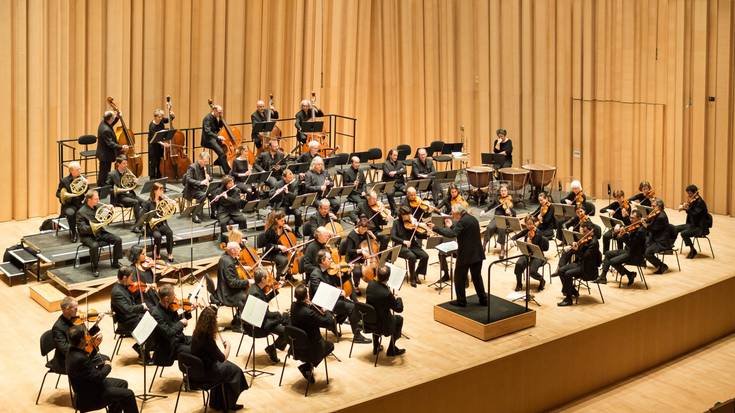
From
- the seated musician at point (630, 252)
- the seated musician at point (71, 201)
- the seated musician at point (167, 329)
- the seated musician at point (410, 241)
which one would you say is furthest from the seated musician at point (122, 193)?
the seated musician at point (630, 252)

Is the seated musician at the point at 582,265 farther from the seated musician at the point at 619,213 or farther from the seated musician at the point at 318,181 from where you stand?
the seated musician at the point at 318,181

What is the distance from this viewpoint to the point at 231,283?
9758 mm

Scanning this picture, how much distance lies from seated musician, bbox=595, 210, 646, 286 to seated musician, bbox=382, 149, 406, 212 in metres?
3.42

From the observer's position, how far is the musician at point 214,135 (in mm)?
14211

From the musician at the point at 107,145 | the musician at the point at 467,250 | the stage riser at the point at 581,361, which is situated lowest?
the stage riser at the point at 581,361

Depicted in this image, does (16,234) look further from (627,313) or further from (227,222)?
(627,313)

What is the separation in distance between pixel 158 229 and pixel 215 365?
410 centimetres

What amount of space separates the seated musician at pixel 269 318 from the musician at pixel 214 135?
16.8 ft

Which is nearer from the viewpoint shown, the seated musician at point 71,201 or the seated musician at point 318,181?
the seated musician at point 71,201

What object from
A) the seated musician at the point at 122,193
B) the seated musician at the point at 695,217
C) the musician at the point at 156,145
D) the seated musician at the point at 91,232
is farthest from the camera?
the musician at the point at 156,145

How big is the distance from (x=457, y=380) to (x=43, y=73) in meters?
8.91

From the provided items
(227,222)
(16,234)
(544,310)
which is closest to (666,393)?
(544,310)

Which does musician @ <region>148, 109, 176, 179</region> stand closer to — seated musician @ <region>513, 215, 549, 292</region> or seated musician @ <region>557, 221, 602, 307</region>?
seated musician @ <region>513, 215, 549, 292</region>

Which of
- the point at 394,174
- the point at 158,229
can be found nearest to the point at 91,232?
the point at 158,229
